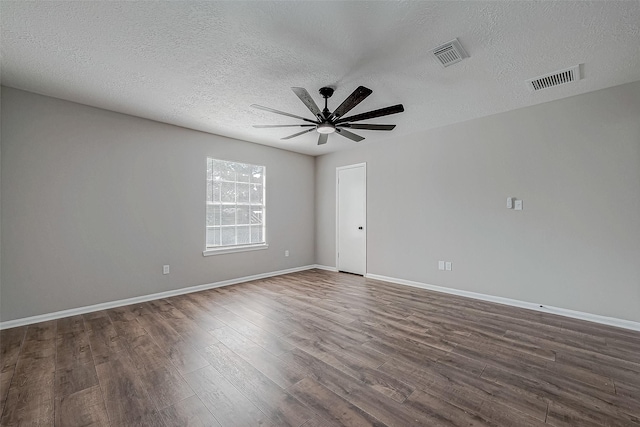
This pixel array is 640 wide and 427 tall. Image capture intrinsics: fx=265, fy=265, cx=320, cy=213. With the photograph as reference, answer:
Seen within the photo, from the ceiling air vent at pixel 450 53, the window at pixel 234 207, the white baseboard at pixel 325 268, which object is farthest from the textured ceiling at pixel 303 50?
the white baseboard at pixel 325 268

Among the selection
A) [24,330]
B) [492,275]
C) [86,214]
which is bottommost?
[24,330]

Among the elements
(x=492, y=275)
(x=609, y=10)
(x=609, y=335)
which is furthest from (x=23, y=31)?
(x=609, y=335)

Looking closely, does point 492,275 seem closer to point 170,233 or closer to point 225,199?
point 225,199

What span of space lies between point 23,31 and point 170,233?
267cm

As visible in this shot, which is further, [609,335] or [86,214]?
[86,214]

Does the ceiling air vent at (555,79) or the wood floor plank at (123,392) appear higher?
the ceiling air vent at (555,79)

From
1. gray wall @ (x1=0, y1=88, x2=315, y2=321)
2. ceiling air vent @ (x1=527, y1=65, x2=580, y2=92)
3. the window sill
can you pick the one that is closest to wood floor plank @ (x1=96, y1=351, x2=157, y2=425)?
gray wall @ (x1=0, y1=88, x2=315, y2=321)

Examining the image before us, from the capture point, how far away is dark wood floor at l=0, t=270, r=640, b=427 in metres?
1.61

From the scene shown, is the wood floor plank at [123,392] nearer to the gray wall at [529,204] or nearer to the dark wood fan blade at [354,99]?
the dark wood fan blade at [354,99]

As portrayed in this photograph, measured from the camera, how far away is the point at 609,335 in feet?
8.73

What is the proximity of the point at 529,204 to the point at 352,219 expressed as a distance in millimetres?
2929

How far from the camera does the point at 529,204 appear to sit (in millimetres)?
3471

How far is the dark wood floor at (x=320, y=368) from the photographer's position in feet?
5.28

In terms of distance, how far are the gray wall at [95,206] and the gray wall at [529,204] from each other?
10.4ft
